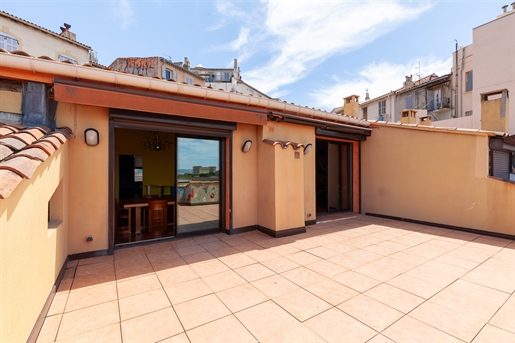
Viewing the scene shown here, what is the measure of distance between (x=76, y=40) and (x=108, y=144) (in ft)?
81.6

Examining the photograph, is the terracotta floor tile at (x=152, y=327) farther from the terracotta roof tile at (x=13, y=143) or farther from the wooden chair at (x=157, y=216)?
the wooden chair at (x=157, y=216)

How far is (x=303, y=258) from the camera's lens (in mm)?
5461

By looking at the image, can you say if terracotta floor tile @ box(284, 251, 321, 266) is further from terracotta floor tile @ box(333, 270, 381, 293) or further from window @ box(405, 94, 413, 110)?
window @ box(405, 94, 413, 110)

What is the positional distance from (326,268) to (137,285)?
3842 mm

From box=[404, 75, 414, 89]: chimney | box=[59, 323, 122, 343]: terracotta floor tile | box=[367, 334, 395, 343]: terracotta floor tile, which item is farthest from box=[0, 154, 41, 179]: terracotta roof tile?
box=[404, 75, 414, 89]: chimney

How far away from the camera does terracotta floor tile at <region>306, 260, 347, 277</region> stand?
15.4 feet

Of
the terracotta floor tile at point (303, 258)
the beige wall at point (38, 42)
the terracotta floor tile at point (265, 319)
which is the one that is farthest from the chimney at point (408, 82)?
the beige wall at point (38, 42)

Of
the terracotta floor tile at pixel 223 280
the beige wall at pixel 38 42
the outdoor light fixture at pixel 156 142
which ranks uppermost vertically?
the beige wall at pixel 38 42

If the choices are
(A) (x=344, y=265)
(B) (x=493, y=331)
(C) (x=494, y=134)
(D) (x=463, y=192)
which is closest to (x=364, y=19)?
(C) (x=494, y=134)

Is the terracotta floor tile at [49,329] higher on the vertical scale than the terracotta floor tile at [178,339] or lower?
higher

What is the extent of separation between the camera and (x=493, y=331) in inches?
118

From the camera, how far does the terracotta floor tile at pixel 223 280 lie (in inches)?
163

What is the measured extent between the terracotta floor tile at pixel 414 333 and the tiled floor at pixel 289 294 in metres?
0.01

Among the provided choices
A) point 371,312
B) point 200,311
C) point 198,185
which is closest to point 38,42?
point 198,185
